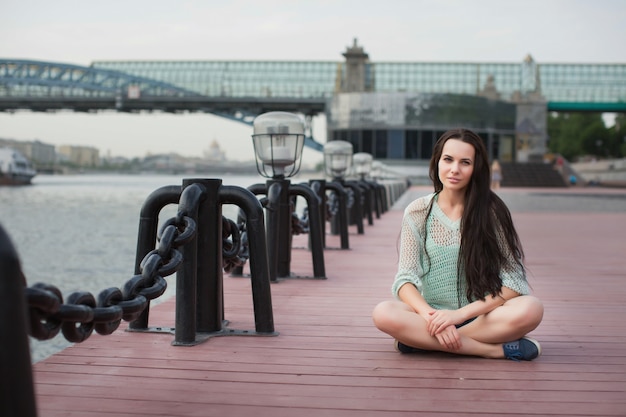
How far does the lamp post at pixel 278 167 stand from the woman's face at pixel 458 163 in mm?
2232

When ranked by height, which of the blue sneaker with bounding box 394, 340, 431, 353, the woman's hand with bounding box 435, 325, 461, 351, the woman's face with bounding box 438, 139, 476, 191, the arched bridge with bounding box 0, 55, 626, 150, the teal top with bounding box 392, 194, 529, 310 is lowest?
the blue sneaker with bounding box 394, 340, 431, 353

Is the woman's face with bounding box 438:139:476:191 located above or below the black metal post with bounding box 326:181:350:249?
above

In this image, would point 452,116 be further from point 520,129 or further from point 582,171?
point 582,171

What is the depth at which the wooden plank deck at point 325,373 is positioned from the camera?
2.37 metres

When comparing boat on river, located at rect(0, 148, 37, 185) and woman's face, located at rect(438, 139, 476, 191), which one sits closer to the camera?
woman's face, located at rect(438, 139, 476, 191)

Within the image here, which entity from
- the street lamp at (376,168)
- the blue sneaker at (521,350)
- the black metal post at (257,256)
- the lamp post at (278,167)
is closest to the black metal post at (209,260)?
the black metal post at (257,256)

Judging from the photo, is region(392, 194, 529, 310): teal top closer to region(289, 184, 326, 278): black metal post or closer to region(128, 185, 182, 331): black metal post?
region(128, 185, 182, 331): black metal post

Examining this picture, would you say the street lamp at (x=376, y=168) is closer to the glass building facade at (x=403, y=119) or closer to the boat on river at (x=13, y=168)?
the glass building facade at (x=403, y=119)

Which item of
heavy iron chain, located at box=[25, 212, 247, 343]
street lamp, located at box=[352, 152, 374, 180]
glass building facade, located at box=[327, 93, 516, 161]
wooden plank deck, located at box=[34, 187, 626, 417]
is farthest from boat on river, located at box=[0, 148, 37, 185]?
heavy iron chain, located at box=[25, 212, 247, 343]

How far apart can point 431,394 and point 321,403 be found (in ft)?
1.17

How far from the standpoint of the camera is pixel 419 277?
10.3 feet

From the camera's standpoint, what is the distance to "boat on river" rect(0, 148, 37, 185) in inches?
2864

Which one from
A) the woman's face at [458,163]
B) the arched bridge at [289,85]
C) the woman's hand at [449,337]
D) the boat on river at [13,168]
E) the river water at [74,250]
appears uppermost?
the arched bridge at [289,85]

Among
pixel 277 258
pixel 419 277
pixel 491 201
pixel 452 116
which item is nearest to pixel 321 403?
pixel 419 277
